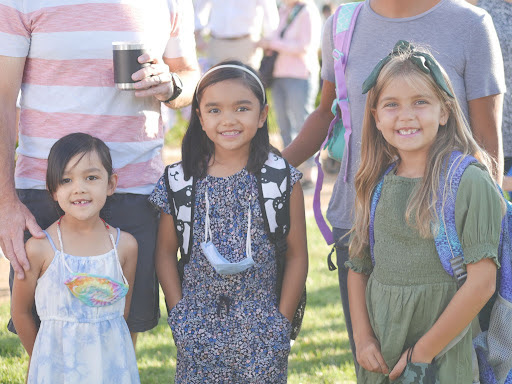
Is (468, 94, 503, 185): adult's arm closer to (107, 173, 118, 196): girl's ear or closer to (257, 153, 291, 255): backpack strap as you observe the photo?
(257, 153, 291, 255): backpack strap

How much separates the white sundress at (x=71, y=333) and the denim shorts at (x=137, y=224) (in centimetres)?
18

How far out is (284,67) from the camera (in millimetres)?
8906

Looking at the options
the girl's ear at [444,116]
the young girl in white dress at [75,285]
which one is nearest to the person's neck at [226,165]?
the young girl in white dress at [75,285]

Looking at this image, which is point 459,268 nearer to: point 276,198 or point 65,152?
point 276,198

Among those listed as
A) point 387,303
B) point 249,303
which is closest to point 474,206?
point 387,303

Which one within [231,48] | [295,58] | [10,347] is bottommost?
[10,347]

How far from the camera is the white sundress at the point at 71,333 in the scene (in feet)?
10.2

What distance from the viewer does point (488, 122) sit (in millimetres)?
2973

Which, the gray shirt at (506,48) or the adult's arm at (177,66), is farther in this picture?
the gray shirt at (506,48)

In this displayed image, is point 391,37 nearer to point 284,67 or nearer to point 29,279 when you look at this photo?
point 29,279

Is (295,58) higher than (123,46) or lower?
higher

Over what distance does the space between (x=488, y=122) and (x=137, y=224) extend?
1.54 meters

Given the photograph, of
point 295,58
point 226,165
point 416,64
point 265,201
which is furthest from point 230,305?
point 295,58

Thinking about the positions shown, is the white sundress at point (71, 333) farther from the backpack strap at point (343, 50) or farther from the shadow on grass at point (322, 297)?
the shadow on grass at point (322, 297)
